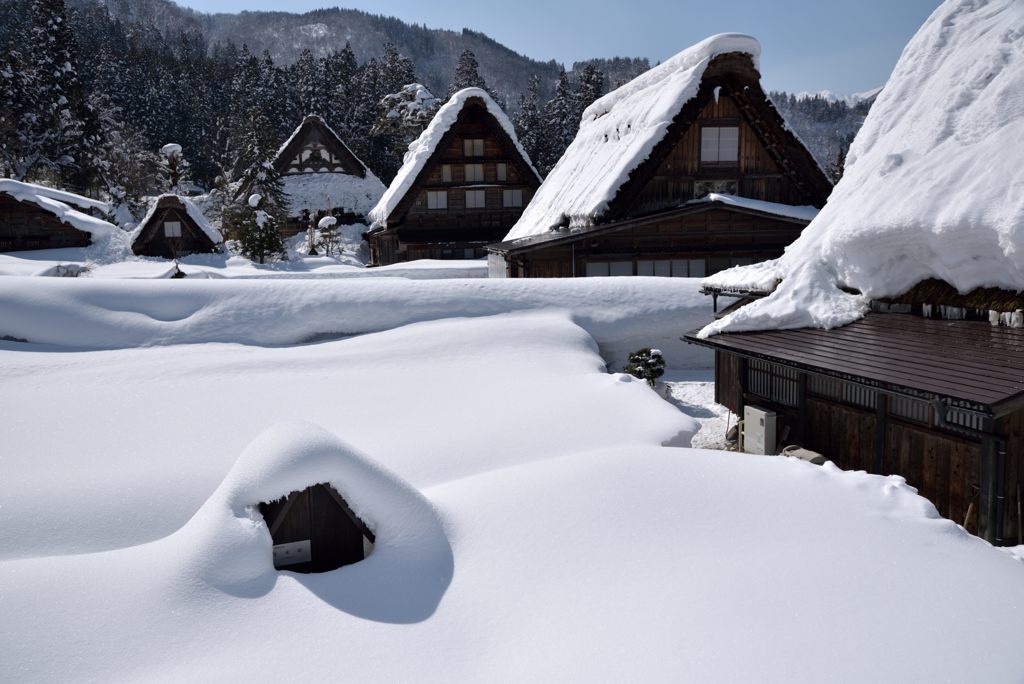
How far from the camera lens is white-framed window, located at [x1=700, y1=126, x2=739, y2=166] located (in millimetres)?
18406

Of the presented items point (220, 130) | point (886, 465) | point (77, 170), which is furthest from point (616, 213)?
point (220, 130)


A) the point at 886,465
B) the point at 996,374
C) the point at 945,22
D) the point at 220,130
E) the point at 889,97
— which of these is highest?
the point at 220,130

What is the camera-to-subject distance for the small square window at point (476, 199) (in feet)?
92.3

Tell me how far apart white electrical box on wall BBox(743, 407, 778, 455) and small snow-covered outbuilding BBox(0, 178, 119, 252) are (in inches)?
1106

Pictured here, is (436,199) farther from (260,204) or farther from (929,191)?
(929,191)

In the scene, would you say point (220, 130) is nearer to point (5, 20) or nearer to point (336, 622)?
point (5, 20)

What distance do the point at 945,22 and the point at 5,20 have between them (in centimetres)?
8284

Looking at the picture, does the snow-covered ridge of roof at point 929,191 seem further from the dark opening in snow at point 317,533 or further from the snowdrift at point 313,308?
the dark opening in snow at point 317,533

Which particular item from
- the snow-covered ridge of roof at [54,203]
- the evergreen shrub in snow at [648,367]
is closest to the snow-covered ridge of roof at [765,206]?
the evergreen shrub in snow at [648,367]

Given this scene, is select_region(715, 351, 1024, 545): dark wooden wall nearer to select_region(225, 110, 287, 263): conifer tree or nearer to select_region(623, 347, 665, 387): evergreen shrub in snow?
select_region(623, 347, 665, 387): evergreen shrub in snow

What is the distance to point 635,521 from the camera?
4996 millimetres

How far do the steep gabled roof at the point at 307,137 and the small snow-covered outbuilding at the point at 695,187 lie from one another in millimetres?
21421

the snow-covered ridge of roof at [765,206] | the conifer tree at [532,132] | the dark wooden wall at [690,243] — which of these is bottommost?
the dark wooden wall at [690,243]

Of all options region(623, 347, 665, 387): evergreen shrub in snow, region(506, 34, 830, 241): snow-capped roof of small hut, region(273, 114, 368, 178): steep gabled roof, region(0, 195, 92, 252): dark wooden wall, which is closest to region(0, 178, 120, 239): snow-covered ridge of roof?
region(0, 195, 92, 252): dark wooden wall
